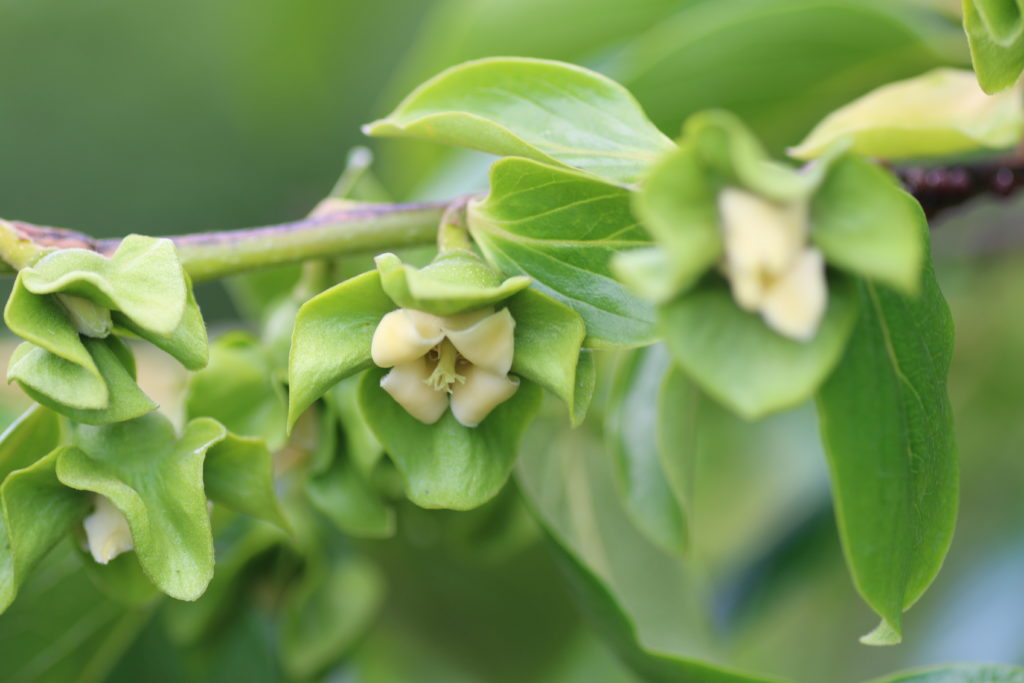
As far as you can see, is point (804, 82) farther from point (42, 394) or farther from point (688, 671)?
point (42, 394)

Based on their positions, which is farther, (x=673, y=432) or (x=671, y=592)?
(x=671, y=592)

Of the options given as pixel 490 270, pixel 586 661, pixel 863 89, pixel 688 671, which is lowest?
pixel 586 661

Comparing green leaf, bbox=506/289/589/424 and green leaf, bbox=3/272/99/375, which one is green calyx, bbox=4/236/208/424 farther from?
green leaf, bbox=506/289/589/424

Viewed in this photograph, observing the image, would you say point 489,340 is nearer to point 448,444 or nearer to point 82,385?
point 448,444

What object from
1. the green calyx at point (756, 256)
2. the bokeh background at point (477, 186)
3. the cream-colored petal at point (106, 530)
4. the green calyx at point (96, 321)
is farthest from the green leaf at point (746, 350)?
the bokeh background at point (477, 186)

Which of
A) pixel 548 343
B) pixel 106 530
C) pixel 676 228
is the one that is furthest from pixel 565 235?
pixel 106 530

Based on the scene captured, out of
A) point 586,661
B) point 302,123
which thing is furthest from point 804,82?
point 302,123

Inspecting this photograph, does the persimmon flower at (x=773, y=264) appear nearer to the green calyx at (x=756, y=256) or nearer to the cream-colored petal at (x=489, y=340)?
the green calyx at (x=756, y=256)

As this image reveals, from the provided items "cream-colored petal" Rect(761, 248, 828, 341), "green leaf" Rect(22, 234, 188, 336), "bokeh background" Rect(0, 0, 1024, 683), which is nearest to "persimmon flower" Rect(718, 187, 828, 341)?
"cream-colored petal" Rect(761, 248, 828, 341)
